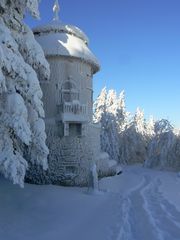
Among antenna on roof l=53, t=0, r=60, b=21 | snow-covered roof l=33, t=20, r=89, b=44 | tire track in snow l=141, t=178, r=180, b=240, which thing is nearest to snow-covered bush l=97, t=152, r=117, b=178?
snow-covered roof l=33, t=20, r=89, b=44

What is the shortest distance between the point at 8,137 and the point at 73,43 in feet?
41.4

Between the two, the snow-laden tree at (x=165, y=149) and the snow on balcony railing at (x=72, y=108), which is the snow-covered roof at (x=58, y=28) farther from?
the snow-laden tree at (x=165, y=149)

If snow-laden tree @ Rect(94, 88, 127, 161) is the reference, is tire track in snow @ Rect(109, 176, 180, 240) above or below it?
below

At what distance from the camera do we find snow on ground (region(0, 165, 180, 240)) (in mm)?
10609

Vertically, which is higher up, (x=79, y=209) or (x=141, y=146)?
(x=141, y=146)

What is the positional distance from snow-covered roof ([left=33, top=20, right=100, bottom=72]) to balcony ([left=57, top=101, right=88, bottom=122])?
2818 millimetres

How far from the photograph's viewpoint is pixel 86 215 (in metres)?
13.6

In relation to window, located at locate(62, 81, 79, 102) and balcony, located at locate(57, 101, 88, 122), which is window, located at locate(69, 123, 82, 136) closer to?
balcony, located at locate(57, 101, 88, 122)

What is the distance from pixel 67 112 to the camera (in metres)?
23.8

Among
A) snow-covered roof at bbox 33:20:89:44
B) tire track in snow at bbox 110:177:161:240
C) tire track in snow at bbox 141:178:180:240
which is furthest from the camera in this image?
snow-covered roof at bbox 33:20:89:44

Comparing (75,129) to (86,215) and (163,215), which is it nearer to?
(86,215)

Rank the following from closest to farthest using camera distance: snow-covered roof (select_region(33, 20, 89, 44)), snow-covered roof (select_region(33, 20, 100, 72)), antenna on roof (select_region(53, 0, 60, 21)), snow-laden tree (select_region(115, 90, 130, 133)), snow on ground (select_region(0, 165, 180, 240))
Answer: snow on ground (select_region(0, 165, 180, 240)) < snow-covered roof (select_region(33, 20, 100, 72)) < snow-covered roof (select_region(33, 20, 89, 44)) < antenna on roof (select_region(53, 0, 60, 21)) < snow-laden tree (select_region(115, 90, 130, 133))

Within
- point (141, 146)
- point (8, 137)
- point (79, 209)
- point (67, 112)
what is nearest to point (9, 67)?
point (8, 137)

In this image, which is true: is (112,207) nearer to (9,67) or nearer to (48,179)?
(9,67)
